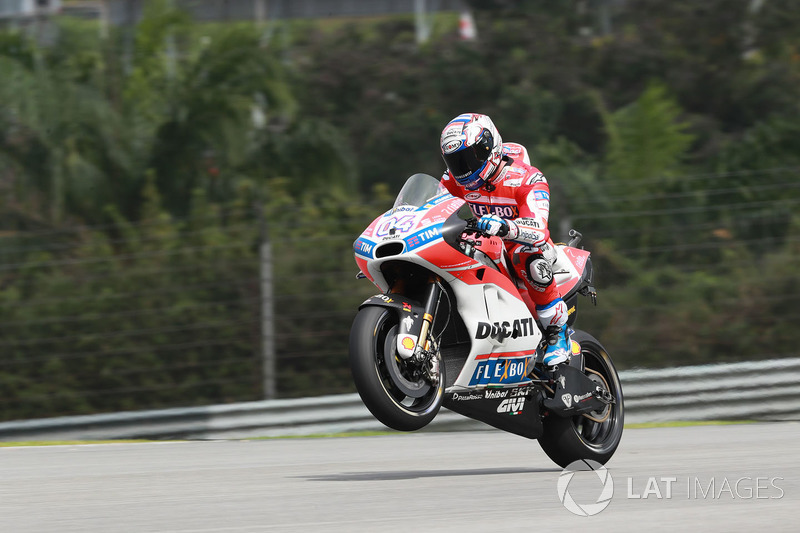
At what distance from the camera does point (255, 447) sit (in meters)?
8.29

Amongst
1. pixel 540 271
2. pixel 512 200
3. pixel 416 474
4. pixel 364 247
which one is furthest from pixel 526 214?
pixel 416 474

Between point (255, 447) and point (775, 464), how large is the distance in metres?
3.53

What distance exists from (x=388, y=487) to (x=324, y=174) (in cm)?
1241

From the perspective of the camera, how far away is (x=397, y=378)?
5.76 meters

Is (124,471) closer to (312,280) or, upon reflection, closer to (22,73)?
(312,280)

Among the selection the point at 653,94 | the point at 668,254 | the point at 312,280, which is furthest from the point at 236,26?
the point at 668,254

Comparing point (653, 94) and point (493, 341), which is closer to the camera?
point (493, 341)

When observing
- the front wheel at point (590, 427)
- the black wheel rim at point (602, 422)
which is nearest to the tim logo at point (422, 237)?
the front wheel at point (590, 427)

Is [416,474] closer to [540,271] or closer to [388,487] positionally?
[388,487]

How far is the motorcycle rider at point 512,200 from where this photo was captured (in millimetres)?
6301

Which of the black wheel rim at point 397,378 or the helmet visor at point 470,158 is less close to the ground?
the helmet visor at point 470,158

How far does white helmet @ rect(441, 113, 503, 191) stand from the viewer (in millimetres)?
6289

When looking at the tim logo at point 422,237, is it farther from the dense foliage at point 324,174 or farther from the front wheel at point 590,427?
the dense foliage at point 324,174

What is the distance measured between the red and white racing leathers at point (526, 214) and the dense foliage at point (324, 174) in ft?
11.1
